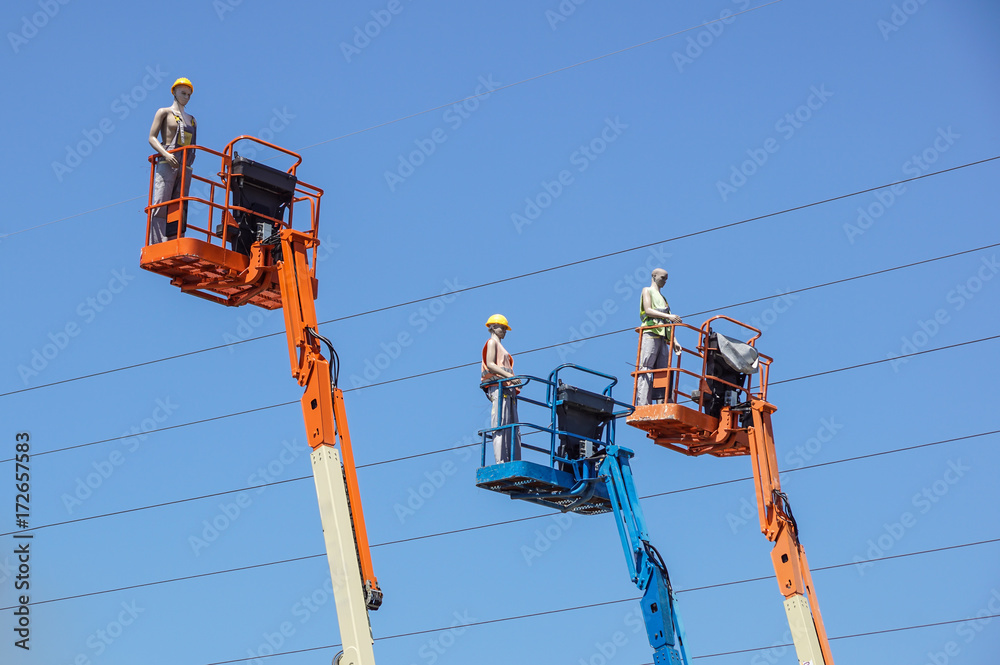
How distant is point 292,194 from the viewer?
2055cm

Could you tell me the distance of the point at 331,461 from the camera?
1745 cm

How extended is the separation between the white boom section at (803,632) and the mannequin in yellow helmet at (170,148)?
11.0 meters

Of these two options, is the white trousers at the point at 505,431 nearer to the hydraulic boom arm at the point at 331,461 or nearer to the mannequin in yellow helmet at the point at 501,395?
the mannequin in yellow helmet at the point at 501,395

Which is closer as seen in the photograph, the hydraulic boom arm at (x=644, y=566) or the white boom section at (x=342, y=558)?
the white boom section at (x=342, y=558)

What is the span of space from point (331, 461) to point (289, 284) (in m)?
2.87

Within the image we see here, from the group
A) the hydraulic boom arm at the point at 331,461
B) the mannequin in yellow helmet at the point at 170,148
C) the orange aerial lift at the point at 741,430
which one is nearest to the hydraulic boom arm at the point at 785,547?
the orange aerial lift at the point at 741,430

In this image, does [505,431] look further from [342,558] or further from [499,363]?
[342,558]

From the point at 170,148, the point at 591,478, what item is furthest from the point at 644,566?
the point at 170,148

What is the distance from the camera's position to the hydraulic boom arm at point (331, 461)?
54.2 ft

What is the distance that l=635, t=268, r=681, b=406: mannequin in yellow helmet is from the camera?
73.1ft

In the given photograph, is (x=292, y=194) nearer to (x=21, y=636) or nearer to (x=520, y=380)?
(x=520, y=380)

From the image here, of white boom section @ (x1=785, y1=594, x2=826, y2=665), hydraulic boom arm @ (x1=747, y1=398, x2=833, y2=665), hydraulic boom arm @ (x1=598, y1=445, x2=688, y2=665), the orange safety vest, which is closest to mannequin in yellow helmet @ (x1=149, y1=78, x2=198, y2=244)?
the orange safety vest

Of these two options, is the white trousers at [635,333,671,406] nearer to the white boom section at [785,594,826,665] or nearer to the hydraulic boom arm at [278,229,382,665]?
the white boom section at [785,594,826,665]

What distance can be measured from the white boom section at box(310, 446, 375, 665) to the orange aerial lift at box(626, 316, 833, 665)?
6350mm
